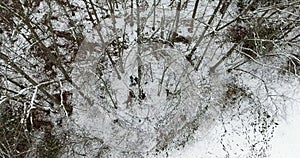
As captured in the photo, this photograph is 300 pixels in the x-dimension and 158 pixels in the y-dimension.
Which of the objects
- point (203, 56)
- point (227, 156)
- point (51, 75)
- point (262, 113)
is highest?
point (203, 56)

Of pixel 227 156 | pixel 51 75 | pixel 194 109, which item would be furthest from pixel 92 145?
pixel 227 156

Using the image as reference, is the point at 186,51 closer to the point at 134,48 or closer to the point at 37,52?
the point at 134,48

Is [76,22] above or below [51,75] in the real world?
above

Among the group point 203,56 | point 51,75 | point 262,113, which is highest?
Result: point 203,56

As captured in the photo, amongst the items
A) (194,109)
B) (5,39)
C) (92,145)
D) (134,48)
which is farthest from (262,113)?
(5,39)

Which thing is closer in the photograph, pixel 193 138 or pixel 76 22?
pixel 193 138

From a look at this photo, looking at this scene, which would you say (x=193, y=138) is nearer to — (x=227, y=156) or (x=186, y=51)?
(x=227, y=156)

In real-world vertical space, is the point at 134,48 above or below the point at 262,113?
above

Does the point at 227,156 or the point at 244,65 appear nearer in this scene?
the point at 227,156
